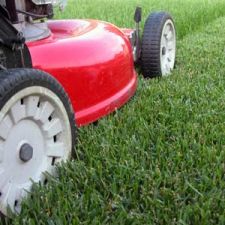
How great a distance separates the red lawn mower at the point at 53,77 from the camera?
147cm

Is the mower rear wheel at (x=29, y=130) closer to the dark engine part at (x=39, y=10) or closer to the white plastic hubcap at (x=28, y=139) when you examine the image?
the white plastic hubcap at (x=28, y=139)

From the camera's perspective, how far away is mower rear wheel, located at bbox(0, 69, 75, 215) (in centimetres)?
143

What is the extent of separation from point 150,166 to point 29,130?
0.44m

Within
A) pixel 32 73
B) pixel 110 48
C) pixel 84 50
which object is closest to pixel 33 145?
pixel 32 73

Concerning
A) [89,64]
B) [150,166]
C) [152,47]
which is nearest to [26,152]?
[150,166]

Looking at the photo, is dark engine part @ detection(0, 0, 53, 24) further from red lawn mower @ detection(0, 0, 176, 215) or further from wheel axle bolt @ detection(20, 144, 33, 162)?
wheel axle bolt @ detection(20, 144, 33, 162)

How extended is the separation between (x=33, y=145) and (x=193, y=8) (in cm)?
476

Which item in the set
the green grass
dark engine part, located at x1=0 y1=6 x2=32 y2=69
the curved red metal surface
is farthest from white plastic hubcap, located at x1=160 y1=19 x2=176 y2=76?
the green grass

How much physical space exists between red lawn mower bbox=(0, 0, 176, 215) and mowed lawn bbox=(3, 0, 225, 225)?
7 cm

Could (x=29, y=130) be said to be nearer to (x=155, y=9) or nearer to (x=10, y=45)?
(x=10, y=45)

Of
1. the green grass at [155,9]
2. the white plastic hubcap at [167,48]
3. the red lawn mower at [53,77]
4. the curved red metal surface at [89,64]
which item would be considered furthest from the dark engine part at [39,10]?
the green grass at [155,9]

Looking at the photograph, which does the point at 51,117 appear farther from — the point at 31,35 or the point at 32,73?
the point at 31,35

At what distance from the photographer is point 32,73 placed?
1.49 meters

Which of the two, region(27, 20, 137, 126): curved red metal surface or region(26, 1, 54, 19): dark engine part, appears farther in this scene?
region(26, 1, 54, 19): dark engine part
